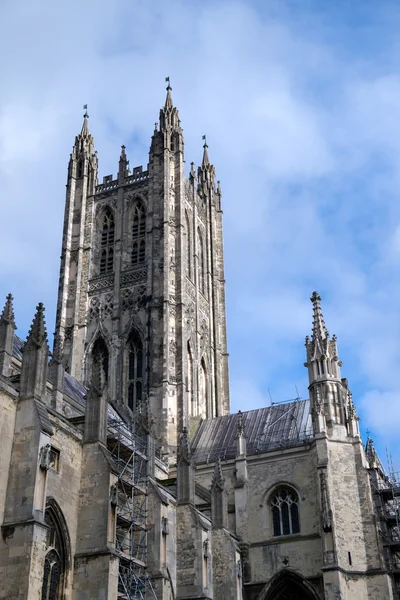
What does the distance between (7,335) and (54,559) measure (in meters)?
→ 7.13

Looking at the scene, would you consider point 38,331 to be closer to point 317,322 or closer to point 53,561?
point 53,561

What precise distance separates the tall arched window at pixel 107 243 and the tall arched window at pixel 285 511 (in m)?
16.3

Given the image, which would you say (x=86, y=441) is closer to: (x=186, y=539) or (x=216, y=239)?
(x=186, y=539)

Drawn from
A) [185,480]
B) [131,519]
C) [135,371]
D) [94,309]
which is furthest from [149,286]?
[131,519]

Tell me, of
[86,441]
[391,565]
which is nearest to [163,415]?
[391,565]

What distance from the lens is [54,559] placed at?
1962cm

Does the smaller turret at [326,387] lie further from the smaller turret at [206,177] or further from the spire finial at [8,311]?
the smaller turret at [206,177]

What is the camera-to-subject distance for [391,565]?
95.6 feet

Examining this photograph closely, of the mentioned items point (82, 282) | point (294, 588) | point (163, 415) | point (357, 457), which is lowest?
point (294, 588)

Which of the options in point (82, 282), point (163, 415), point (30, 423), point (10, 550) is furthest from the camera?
point (82, 282)

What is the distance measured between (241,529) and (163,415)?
7103 millimetres

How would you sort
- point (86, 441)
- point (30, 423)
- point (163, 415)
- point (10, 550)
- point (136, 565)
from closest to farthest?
point (10, 550) < point (30, 423) < point (86, 441) < point (136, 565) < point (163, 415)

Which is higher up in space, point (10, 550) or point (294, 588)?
point (294, 588)

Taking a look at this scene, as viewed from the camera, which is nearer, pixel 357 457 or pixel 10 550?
pixel 10 550
